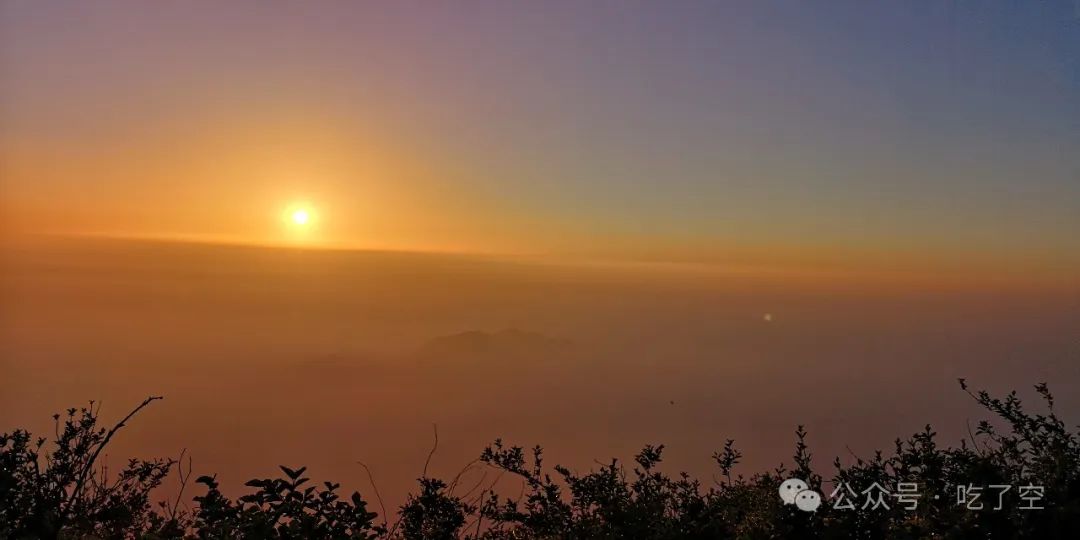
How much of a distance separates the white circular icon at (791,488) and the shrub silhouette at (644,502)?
0.05 metres

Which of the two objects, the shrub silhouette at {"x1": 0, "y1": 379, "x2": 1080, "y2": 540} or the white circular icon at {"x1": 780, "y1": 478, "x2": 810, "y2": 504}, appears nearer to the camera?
the shrub silhouette at {"x1": 0, "y1": 379, "x2": 1080, "y2": 540}

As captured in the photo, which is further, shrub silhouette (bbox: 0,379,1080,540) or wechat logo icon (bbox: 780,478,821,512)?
wechat logo icon (bbox: 780,478,821,512)

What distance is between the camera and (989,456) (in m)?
4.25

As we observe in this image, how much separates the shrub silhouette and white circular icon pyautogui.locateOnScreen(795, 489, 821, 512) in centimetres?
7

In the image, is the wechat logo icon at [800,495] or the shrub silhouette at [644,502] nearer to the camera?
the shrub silhouette at [644,502]

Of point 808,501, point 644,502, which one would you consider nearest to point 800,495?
point 808,501

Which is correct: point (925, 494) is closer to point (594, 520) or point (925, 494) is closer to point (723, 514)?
point (723, 514)

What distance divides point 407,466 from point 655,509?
210310mm

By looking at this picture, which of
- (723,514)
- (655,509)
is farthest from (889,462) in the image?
(655,509)

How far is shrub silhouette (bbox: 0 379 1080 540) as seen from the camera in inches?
149

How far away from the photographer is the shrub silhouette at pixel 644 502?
3.79 meters

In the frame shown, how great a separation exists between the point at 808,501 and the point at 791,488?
18 centimetres

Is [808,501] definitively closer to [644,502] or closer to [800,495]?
[800,495]

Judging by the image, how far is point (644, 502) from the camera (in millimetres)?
4688
